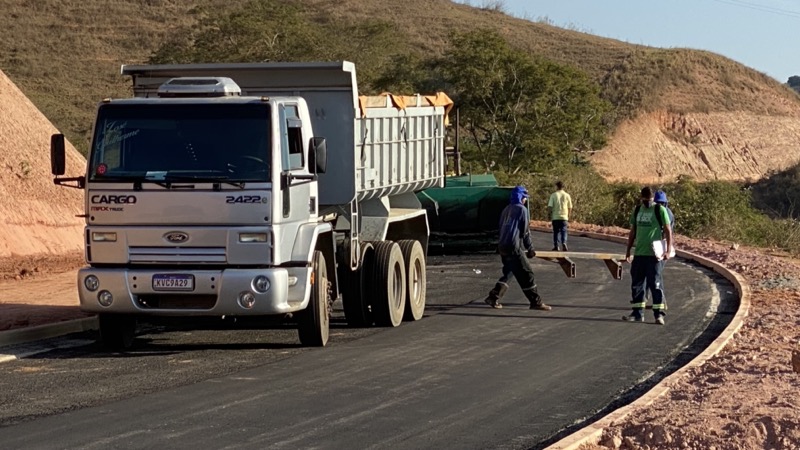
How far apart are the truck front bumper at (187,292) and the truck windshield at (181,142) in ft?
3.04

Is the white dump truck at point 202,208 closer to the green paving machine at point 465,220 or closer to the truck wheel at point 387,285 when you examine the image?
the truck wheel at point 387,285

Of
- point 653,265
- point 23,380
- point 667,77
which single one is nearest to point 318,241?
point 23,380

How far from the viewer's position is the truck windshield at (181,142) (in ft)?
38.5

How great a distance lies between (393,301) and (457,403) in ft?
16.0

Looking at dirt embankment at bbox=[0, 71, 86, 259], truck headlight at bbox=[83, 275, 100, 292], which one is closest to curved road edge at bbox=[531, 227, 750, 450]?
truck headlight at bbox=[83, 275, 100, 292]

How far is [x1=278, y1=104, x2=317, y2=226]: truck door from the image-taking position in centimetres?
1189

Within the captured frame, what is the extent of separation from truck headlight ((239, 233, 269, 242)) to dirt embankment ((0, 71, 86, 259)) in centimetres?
1247

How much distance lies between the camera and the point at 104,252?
11.9 meters

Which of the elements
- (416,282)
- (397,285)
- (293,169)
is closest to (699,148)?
(416,282)

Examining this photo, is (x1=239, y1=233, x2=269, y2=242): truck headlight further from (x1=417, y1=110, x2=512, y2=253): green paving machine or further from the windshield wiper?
(x1=417, y1=110, x2=512, y2=253): green paving machine

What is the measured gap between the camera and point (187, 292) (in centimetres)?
1174

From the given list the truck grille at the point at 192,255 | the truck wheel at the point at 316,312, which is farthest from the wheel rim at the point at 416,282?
the truck grille at the point at 192,255

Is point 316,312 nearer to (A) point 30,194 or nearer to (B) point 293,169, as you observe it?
(B) point 293,169

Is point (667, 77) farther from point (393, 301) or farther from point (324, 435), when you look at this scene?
point (324, 435)
